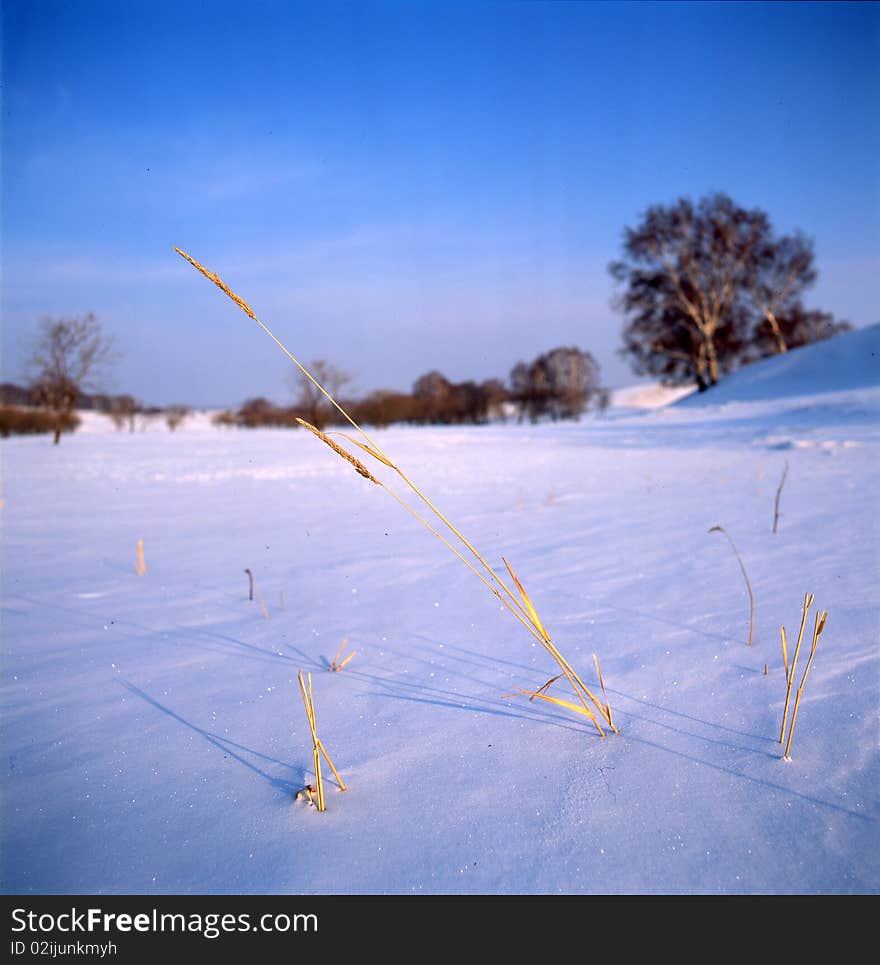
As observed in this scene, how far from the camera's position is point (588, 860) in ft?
2.47

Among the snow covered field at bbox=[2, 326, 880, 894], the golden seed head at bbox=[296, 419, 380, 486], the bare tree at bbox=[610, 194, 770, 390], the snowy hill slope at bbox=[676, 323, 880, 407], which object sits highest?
the bare tree at bbox=[610, 194, 770, 390]

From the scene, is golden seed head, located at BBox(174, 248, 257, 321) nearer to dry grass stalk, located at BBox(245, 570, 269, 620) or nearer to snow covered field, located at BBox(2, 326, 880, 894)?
snow covered field, located at BBox(2, 326, 880, 894)

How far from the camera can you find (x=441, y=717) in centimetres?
114

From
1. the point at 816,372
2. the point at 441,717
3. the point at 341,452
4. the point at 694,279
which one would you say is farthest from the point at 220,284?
the point at 694,279

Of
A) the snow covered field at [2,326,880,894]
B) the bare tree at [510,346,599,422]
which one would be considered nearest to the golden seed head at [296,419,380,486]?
the snow covered field at [2,326,880,894]

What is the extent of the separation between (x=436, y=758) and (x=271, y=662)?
2.12ft

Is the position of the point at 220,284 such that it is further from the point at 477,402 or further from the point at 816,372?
the point at 477,402

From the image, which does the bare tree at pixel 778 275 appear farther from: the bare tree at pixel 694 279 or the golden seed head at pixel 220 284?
the golden seed head at pixel 220 284

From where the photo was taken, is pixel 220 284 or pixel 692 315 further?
pixel 692 315

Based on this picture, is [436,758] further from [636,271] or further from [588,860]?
[636,271]

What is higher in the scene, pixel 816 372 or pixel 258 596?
pixel 816 372

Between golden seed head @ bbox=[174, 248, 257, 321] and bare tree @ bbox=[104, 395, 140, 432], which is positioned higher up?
bare tree @ bbox=[104, 395, 140, 432]

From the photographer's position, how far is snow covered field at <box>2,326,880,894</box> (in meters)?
0.77

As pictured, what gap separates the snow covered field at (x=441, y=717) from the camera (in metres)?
0.77
